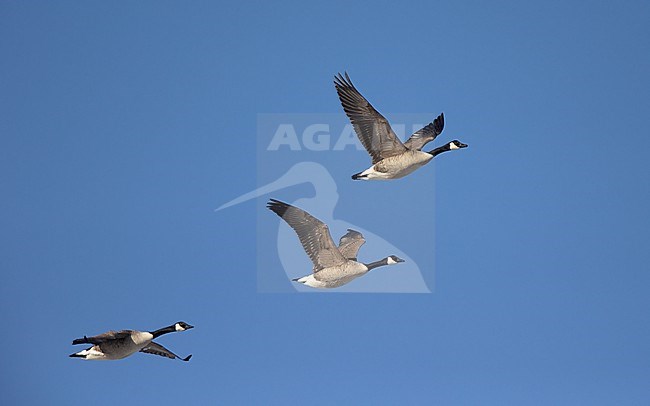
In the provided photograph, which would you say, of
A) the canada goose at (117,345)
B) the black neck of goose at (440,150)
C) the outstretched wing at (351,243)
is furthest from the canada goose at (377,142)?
the canada goose at (117,345)

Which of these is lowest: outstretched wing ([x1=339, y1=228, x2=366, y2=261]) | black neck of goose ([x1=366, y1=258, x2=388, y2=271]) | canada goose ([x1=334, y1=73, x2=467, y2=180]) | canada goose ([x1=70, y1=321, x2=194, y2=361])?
canada goose ([x1=70, y1=321, x2=194, y2=361])

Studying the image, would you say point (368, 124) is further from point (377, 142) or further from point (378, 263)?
point (378, 263)

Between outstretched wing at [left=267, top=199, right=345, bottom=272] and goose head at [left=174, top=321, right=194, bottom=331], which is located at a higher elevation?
outstretched wing at [left=267, top=199, right=345, bottom=272]

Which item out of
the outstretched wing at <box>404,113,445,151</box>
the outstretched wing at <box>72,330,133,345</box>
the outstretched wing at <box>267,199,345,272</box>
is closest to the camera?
the outstretched wing at <box>72,330,133,345</box>

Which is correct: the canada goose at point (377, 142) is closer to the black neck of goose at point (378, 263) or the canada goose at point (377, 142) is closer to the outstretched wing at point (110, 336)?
the black neck of goose at point (378, 263)

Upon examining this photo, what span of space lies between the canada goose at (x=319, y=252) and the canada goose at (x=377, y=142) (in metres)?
0.72

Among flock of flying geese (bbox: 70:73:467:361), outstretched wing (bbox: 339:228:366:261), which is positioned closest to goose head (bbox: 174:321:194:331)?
flock of flying geese (bbox: 70:73:467:361)

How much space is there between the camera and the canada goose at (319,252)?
1041 cm

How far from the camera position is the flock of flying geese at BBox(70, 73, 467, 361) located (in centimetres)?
981

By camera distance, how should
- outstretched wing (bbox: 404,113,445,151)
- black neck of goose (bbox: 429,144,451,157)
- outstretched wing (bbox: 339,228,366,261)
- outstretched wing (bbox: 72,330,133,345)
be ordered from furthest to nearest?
outstretched wing (bbox: 339,228,366,261)
outstretched wing (bbox: 404,113,445,151)
black neck of goose (bbox: 429,144,451,157)
outstretched wing (bbox: 72,330,133,345)

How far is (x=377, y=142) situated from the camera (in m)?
10.0

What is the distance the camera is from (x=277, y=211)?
1044 centimetres

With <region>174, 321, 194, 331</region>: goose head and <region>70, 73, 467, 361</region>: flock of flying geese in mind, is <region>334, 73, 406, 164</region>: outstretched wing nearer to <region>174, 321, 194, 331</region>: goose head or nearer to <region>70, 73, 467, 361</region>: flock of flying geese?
<region>70, 73, 467, 361</region>: flock of flying geese

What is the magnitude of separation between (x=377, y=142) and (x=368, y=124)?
0.77ft
